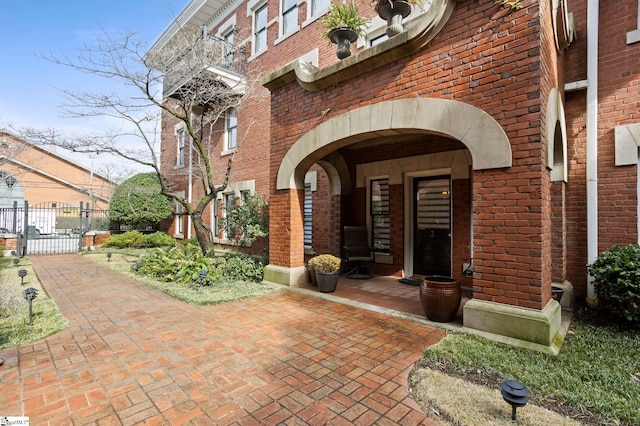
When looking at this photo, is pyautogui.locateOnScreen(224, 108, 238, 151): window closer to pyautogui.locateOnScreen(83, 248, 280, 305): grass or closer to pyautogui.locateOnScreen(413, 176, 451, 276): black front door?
pyautogui.locateOnScreen(83, 248, 280, 305): grass

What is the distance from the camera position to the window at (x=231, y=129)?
11568mm

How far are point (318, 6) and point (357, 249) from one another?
7.13 m

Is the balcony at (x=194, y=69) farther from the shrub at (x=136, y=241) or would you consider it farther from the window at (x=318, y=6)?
the shrub at (x=136, y=241)

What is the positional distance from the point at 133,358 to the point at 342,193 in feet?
18.6

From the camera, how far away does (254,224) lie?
7770 millimetres

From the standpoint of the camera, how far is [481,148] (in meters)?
3.79

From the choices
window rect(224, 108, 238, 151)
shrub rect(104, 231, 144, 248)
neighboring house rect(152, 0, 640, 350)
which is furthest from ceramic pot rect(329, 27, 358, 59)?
shrub rect(104, 231, 144, 248)

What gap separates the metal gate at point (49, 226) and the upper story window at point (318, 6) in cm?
1159

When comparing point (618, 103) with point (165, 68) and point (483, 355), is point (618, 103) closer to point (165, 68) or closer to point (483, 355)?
point (483, 355)

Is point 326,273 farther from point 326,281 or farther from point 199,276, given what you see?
point 199,276

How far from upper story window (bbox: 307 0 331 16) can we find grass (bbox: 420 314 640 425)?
8.90 meters

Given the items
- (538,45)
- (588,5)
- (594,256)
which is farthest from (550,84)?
(594,256)

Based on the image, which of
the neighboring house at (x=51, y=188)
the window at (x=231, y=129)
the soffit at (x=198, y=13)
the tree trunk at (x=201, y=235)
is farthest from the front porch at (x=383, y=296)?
the neighboring house at (x=51, y=188)

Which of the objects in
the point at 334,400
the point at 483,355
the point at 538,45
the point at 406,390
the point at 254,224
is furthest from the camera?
the point at 254,224
